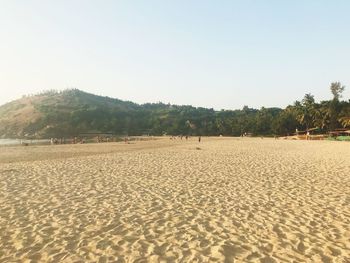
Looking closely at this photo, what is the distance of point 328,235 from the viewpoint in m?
8.10

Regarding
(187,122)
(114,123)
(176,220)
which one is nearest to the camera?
(176,220)

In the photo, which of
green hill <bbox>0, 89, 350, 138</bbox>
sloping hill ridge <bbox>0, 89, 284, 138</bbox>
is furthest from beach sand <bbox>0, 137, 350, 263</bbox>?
sloping hill ridge <bbox>0, 89, 284, 138</bbox>

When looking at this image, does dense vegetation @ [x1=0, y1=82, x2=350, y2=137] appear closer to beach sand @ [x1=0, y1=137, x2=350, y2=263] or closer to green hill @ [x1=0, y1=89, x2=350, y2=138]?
green hill @ [x1=0, y1=89, x2=350, y2=138]

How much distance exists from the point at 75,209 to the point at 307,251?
7152 mm

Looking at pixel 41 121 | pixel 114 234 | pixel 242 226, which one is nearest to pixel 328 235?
pixel 242 226

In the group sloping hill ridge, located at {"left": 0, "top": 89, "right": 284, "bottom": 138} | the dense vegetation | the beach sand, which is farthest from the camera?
sloping hill ridge, located at {"left": 0, "top": 89, "right": 284, "bottom": 138}

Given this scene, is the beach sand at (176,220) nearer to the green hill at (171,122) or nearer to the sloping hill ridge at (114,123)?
the green hill at (171,122)

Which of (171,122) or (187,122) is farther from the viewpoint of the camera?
(171,122)

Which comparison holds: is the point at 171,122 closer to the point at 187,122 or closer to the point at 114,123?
the point at 187,122

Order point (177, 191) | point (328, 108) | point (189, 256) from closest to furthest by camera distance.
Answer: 1. point (189, 256)
2. point (177, 191)
3. point (328, 108)

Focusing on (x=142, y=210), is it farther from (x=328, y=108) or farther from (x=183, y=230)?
(x=328, y=108)

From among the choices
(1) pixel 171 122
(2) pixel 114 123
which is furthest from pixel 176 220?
(2) pixel 114 123

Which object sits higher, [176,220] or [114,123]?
[114,123]

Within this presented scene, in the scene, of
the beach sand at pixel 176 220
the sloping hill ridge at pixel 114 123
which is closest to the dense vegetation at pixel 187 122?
the sloping hill ridge at pixel 114 123
